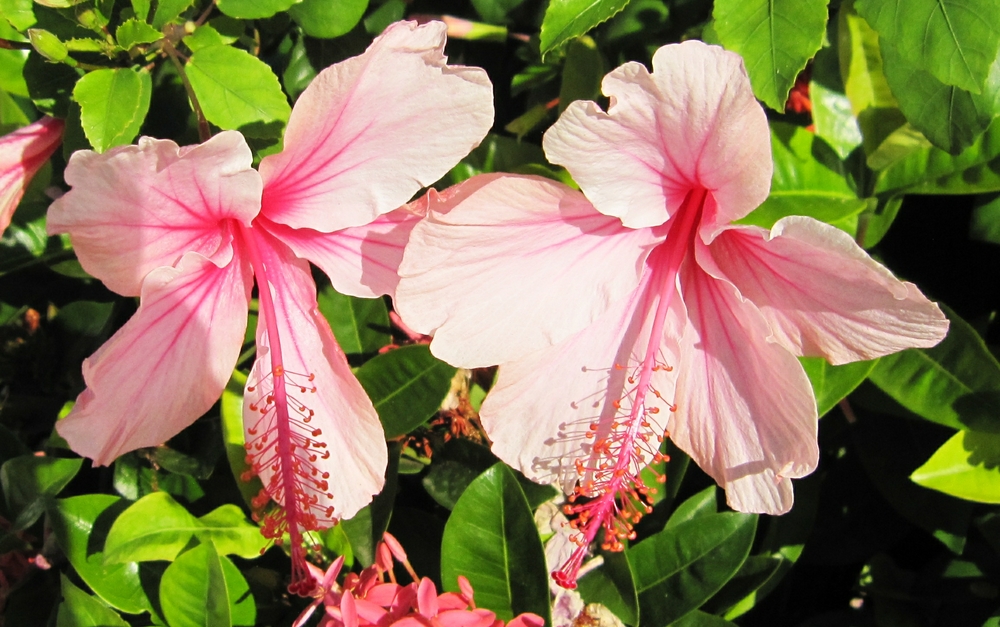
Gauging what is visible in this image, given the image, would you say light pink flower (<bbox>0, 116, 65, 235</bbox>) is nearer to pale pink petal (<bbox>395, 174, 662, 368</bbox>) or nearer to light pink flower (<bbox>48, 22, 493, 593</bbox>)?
light pink flower (<bbox>48, 22, 493, 593</bbox>)

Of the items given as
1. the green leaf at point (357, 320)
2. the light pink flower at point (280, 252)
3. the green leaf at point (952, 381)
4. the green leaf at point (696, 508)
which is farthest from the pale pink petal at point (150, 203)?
the green leaf at point (952, 381)

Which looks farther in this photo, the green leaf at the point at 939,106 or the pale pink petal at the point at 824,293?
the green leaf at the point at 939,106

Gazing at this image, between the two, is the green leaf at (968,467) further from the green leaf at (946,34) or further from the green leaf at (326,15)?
the green leaf at (326,15)

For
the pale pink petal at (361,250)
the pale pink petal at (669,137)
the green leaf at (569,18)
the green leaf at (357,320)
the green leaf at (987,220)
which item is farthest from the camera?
the green leaf at (357,320)

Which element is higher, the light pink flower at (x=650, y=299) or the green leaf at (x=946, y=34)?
the green leaf at (x=946, y=34)

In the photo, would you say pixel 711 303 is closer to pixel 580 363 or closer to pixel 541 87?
pixel 580 363

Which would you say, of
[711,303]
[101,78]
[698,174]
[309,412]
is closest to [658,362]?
[711,303]

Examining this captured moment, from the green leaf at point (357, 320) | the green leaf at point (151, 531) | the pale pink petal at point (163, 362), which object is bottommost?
the green leaf at point (151, 531)

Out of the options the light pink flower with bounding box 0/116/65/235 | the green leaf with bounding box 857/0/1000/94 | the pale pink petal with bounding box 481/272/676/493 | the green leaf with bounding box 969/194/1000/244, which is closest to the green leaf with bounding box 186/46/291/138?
the light pink flower with bounding box 0/116/65/235
